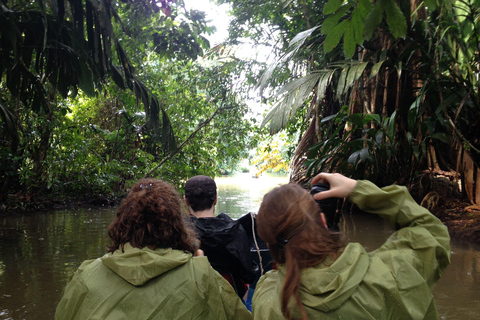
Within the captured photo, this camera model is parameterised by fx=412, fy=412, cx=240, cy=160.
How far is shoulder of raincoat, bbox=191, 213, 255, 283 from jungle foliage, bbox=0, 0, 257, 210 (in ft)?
9.55

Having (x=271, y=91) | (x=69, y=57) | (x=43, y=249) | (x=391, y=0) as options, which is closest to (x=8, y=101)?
(x=69, y=57)

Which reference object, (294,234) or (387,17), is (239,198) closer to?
(387,17)

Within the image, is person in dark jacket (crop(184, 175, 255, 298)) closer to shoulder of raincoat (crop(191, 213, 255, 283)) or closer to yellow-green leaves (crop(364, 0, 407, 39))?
shoulder of raincoat (crop(191, 213, 255, 283))

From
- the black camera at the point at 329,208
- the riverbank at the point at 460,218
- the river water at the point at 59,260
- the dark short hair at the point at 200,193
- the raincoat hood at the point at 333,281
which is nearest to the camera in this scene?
the raincoat hood at the point at 333,281

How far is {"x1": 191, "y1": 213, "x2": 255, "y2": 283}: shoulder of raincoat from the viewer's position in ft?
7.44

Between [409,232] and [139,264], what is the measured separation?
948 mm

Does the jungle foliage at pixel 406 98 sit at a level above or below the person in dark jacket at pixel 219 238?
above

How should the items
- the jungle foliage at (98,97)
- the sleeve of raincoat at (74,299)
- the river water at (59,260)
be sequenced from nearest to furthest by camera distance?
the sleeve of raincoat at (74,299) → the river water at (59,260) → the jungle foliage at (98,97)

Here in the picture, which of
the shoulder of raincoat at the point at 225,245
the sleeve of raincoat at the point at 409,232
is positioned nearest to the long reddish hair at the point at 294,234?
the sleeve of raincoat at the point at 409,232

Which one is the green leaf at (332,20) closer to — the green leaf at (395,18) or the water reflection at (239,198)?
the green leaf at (395,18)

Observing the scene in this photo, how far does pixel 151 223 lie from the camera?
1644 mm

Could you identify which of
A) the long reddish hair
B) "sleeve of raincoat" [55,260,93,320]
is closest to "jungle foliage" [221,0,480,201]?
the long reddish hair

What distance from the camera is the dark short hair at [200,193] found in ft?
7.88

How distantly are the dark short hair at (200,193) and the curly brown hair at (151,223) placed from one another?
65 cm
